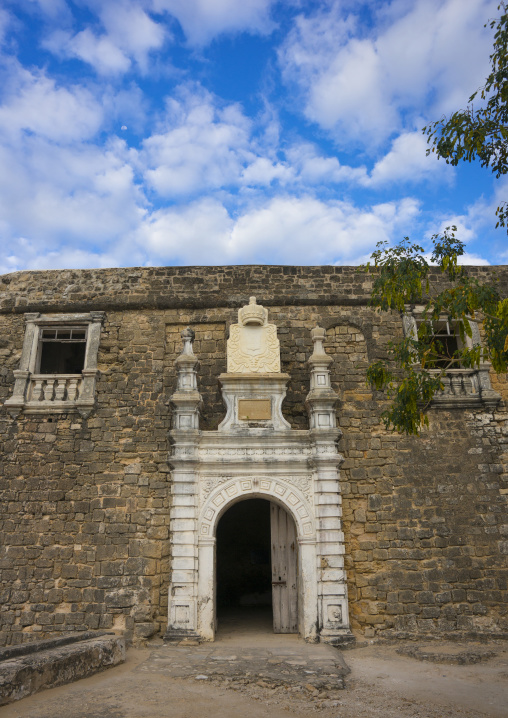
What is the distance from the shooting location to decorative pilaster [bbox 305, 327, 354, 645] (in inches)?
286

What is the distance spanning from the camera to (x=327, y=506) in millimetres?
7738

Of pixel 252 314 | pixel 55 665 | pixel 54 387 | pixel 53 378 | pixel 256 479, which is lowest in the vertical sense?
pixel 55 665

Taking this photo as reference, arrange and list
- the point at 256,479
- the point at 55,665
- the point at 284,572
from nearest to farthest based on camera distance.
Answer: the point at 55,665, the point at 256,479, the point at 284,572

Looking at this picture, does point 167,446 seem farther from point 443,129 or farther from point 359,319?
point 443,129

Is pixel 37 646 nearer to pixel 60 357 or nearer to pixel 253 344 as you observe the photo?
pixel 253 344

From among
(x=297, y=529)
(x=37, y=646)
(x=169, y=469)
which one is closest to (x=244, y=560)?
(x=169, y=469)

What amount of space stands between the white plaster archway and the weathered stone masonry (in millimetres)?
875

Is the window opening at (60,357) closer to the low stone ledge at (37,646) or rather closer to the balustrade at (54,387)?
the balustrade at (54,387)

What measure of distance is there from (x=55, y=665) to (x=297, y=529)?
11.8ft

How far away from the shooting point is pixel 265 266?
32.8 ft

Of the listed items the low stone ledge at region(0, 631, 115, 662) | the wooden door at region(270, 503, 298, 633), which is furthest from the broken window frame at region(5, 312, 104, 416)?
the wooden door at region(270, 503, 298, 633)

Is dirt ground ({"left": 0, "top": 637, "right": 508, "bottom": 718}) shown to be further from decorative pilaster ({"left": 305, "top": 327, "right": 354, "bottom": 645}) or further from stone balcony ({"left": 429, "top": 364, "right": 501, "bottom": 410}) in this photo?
stone balcony ({"left": 429, "top": 364, "right": 501, "bottom": 410})

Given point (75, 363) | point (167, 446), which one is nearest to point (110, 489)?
point (167, 446)

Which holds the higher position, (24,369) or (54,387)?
(24,369)
